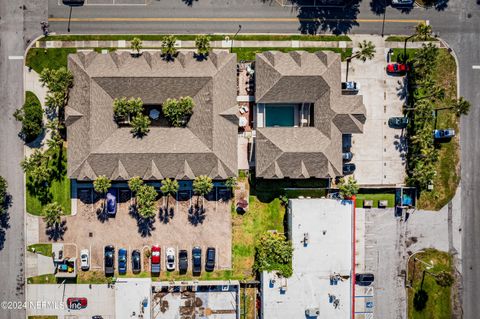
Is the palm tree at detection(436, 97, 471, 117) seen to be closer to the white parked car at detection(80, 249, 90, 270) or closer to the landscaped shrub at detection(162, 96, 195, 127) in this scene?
the landscaped shrub at detection(162, 96, 195, 127)

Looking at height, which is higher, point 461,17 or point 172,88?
point 461,17

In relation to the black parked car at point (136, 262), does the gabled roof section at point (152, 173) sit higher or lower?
higher

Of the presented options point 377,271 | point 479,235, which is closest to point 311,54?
point 377,271

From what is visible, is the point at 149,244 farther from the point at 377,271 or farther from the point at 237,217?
the point at 377,271

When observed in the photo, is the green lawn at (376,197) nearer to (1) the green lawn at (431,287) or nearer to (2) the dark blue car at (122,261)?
(1) the green lawn at (431,287)

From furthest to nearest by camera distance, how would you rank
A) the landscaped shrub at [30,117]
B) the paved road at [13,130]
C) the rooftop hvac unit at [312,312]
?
the paved road at [13,130] → the rooftop hvac unit at [312,312] → the landscaped shrub at [30,117]

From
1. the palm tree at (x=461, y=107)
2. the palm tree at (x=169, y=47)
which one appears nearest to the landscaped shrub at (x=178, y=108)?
the palm tree at (x=169, y=47)

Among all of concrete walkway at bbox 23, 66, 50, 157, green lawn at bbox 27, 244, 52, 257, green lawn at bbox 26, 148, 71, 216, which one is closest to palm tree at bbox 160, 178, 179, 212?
green lawn at bbox 26, 148, 71, 216
